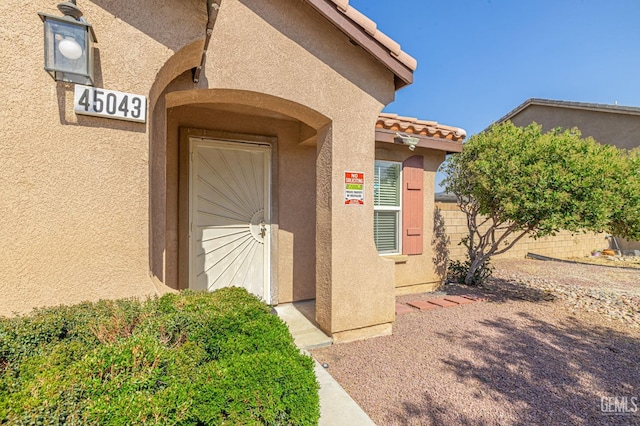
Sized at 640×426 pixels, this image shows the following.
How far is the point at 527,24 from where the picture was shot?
10383 millimetres

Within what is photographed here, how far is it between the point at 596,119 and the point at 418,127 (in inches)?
730

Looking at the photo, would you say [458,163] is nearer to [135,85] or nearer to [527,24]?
[527,24]

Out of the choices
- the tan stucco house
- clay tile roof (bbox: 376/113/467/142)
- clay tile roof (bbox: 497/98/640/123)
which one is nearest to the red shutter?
the tan stucco house

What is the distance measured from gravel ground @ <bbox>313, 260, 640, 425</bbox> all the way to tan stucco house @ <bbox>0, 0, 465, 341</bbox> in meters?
0.81

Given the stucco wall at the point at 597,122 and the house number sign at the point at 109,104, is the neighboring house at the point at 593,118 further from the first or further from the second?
the house number sign at the point at 109,104

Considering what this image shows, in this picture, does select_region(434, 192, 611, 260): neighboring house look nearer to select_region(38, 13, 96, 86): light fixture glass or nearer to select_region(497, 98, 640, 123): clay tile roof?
select_region(497, 98, 640, 123): clay tile roof

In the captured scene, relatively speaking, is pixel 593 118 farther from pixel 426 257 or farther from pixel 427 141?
pixel 426 257

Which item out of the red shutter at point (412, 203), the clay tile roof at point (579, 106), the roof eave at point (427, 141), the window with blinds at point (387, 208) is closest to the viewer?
the roof eave at point (427, 141)

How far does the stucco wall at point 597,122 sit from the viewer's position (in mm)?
16638

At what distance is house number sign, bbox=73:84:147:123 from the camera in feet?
8.98

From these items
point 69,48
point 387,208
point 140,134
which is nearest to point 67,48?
point 69,48

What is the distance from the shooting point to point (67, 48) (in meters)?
2.51

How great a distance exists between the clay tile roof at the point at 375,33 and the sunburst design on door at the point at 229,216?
9.83ft

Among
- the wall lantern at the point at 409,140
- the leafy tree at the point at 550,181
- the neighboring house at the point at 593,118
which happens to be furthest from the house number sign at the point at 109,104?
the neighboring house at the point at 593,118
